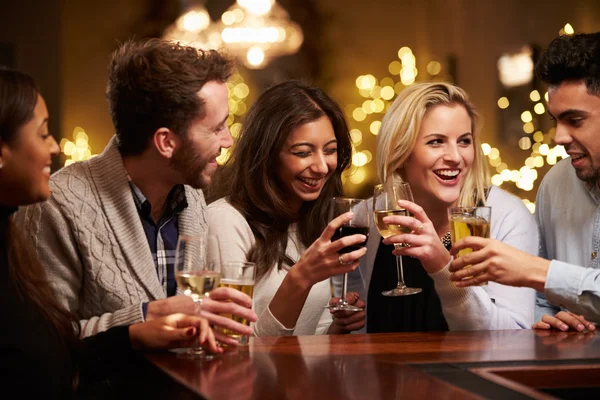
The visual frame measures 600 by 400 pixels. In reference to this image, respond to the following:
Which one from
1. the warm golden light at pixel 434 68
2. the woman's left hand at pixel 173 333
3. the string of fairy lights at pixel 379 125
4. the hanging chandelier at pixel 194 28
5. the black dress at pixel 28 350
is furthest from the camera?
the warm golden light at pixel 434 68

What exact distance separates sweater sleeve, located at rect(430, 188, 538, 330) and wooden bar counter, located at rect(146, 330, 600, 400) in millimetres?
376

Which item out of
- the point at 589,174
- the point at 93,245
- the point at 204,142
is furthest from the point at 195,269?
the point at 589,174

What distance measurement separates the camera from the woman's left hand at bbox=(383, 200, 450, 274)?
7.88ft

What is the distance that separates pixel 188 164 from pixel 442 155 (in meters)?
0.98

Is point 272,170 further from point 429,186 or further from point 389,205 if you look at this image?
point 389,205

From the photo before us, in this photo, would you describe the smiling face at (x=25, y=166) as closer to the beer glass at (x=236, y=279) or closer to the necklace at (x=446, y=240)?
the beer glass at (x=236, y=279)

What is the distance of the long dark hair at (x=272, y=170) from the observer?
9.75 ft

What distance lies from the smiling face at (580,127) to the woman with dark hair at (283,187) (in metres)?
0.79

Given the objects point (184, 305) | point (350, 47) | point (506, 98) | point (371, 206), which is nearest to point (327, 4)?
point (350, 47)

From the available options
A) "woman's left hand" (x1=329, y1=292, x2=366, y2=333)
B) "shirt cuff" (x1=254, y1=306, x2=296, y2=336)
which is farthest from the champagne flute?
"shirt cuff" (x1=254, y1=306, x2=296, y2=336)

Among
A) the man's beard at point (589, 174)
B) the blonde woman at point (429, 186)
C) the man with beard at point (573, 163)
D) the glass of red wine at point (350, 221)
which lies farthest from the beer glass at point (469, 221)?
the man's beard at point (589, 174)

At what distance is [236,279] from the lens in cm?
197

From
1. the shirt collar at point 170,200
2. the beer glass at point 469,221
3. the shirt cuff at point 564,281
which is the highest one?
the shirt collar at point 170,200

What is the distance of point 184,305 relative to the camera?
2.09 meters
